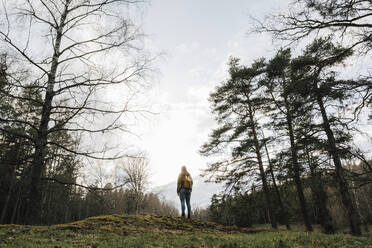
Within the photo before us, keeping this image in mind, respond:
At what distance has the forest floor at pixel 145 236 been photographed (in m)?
4.55

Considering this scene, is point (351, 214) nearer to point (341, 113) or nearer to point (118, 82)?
point (341, 113)

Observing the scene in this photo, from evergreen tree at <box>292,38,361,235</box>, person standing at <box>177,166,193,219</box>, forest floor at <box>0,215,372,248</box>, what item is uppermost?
evergreen tree at <box>292,38,361,235</box>

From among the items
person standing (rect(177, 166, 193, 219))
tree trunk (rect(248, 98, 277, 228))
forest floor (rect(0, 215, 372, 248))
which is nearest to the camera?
forest floor (rect(0, 215, 372, 248))

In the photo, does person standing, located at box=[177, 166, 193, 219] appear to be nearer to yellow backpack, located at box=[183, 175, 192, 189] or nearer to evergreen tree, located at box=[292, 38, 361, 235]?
yellow backpack, located at box=[183, 175, 192, 189]

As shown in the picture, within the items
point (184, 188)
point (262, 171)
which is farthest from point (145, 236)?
point (262, 171)

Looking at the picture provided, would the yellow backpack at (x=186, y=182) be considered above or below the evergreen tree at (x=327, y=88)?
below

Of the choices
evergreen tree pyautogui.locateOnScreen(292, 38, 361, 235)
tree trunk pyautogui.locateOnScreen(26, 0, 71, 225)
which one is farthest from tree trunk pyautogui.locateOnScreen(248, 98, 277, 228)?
Result: tree trunk pyautogui.locateOnScreen(26, 0, 71, 225)

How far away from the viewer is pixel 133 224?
295 inches

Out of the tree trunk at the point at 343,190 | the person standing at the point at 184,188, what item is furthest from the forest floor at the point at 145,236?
the tree trunk at the point at 343,190

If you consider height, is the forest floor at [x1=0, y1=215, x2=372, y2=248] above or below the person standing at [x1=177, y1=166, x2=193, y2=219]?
below

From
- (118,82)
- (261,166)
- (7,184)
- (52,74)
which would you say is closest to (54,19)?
(52,74)

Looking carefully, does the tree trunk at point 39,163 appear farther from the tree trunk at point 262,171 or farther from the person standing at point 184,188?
the tree trunk at point 262,171

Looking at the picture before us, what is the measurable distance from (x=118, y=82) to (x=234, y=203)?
37.1 feet

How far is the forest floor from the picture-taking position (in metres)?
4.55
